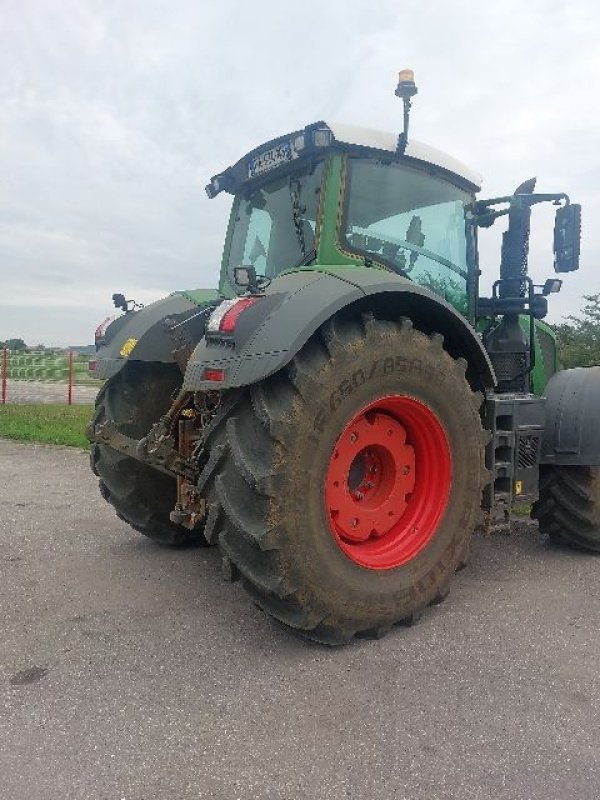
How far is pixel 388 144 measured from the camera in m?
3.62

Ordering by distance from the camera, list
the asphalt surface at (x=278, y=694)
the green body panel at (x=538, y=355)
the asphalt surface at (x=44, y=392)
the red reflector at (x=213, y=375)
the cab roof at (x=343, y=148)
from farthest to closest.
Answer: the asphalt surface at (x=44, y=392) < the green body panel at (x=538, y=355) < the cab roof at (x=343, y=148) < the red reflector at (x=213, y=375) < the asphalt surface at (x=278, y=694)

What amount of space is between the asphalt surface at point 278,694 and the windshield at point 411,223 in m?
1.78

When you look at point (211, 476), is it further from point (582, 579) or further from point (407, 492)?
point (582, 579)

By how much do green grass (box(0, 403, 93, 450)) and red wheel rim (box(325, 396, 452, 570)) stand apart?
6.30 meters

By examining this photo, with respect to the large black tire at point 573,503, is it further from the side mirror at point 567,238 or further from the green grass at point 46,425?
the green grass at point 46,425

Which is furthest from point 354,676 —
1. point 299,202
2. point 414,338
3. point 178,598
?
point 299,202

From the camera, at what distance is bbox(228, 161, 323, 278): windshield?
359cm

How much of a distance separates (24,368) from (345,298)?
18.3 metres

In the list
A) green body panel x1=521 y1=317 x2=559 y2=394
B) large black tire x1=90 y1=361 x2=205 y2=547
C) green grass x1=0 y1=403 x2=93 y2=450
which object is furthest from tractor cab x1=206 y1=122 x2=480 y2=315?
green grass x1=0 y1=403 x2=93 y2=450

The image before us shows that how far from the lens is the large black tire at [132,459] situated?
3967 mm

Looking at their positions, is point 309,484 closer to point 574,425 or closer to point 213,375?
point 213,375

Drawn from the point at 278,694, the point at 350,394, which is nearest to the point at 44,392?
the point at 350,394

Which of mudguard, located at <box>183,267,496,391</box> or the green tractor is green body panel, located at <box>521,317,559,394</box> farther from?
mudguard, located at <box>183,267,496,391</box>

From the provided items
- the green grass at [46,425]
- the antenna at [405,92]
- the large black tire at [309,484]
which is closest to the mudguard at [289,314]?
the large black tire at [309,484]
